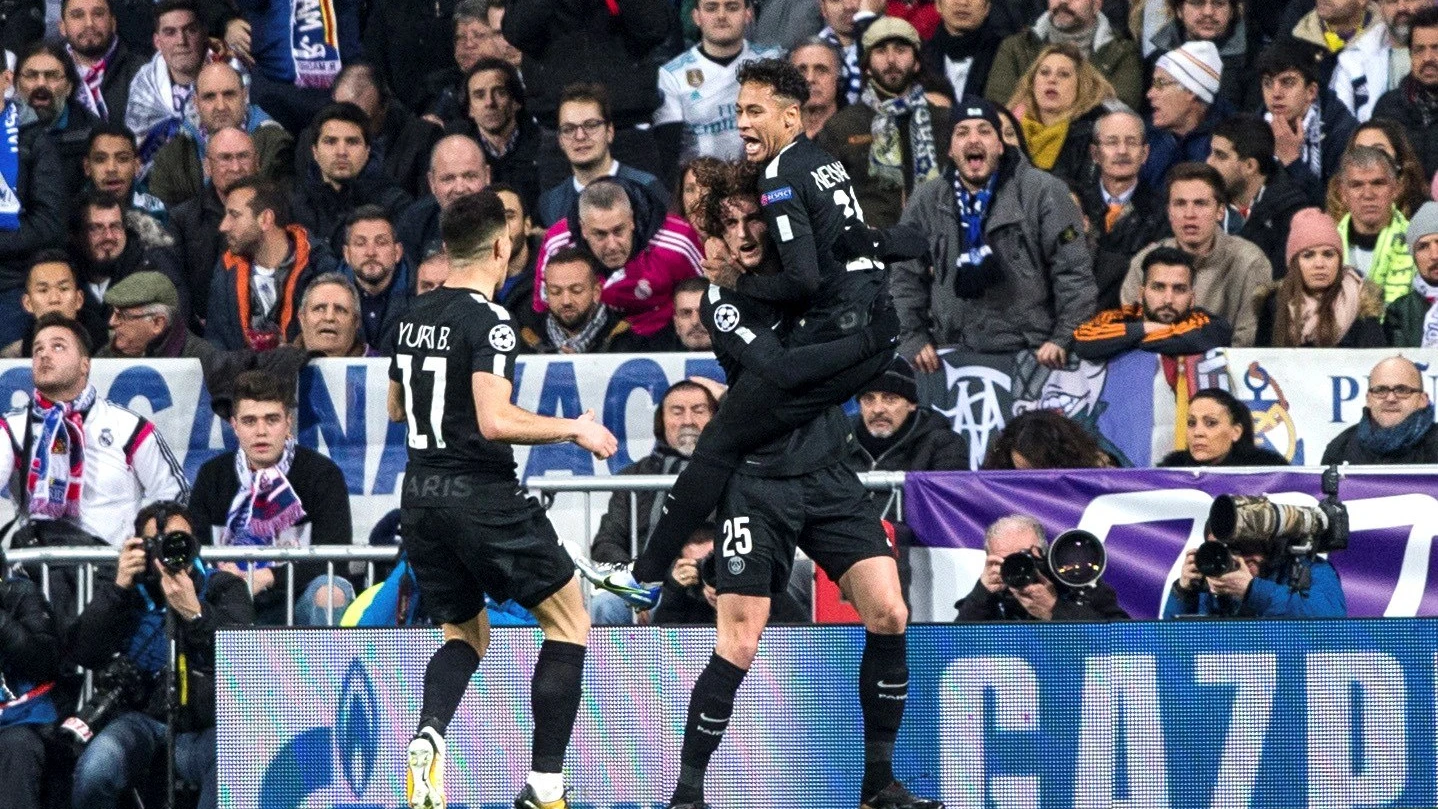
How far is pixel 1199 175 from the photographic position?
43.6ft

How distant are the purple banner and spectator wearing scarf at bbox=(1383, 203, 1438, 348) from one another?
2.14 meters

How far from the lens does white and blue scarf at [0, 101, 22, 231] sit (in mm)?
14500

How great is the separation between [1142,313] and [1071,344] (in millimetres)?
378

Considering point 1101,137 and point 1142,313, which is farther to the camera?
point 1101,137

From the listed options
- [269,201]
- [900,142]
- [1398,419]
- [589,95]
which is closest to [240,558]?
[269,201]

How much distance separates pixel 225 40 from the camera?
1678 cm

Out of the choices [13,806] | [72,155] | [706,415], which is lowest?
[13,806]

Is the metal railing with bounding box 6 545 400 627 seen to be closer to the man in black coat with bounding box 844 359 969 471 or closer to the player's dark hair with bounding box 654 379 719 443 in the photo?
the player's dark hair with bounding box 654 379 719 443

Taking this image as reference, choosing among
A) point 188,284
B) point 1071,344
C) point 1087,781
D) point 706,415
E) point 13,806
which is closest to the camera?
point 1087,781

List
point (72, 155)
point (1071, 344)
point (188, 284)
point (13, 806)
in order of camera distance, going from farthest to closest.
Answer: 1. point (72, 155)
2. point (188, 284)
3. point (1071, 344)
4. point (13, 806)

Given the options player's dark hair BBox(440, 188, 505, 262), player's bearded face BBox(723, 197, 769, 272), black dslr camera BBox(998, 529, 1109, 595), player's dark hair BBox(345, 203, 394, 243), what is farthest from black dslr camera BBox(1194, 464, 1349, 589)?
player's dark hair BBox(345, 203, 394, 243)

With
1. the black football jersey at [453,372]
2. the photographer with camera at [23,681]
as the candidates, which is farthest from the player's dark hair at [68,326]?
the black football jersey at [453,372]

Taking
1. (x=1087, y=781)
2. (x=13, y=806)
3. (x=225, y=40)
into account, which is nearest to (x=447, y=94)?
(x=225, y=40)

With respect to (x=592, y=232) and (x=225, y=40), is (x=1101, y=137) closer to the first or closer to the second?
(x=592, y=232)
